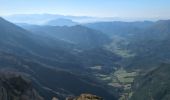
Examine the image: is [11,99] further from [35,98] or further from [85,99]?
[85,99]

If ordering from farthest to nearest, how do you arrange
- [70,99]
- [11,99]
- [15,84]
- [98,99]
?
[15,84], [11,99], [70,99], [98,99]

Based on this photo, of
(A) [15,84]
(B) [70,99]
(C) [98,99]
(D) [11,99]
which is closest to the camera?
(C) [98,99]

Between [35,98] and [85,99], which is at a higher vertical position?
[85,99]

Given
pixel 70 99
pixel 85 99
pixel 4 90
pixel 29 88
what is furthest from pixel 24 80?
pixel 85 99

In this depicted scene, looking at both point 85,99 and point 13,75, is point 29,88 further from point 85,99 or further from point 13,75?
point 85,99

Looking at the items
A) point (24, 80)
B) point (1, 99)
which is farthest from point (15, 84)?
point (1, 99)

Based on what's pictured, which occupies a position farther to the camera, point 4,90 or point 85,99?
point 4,90
